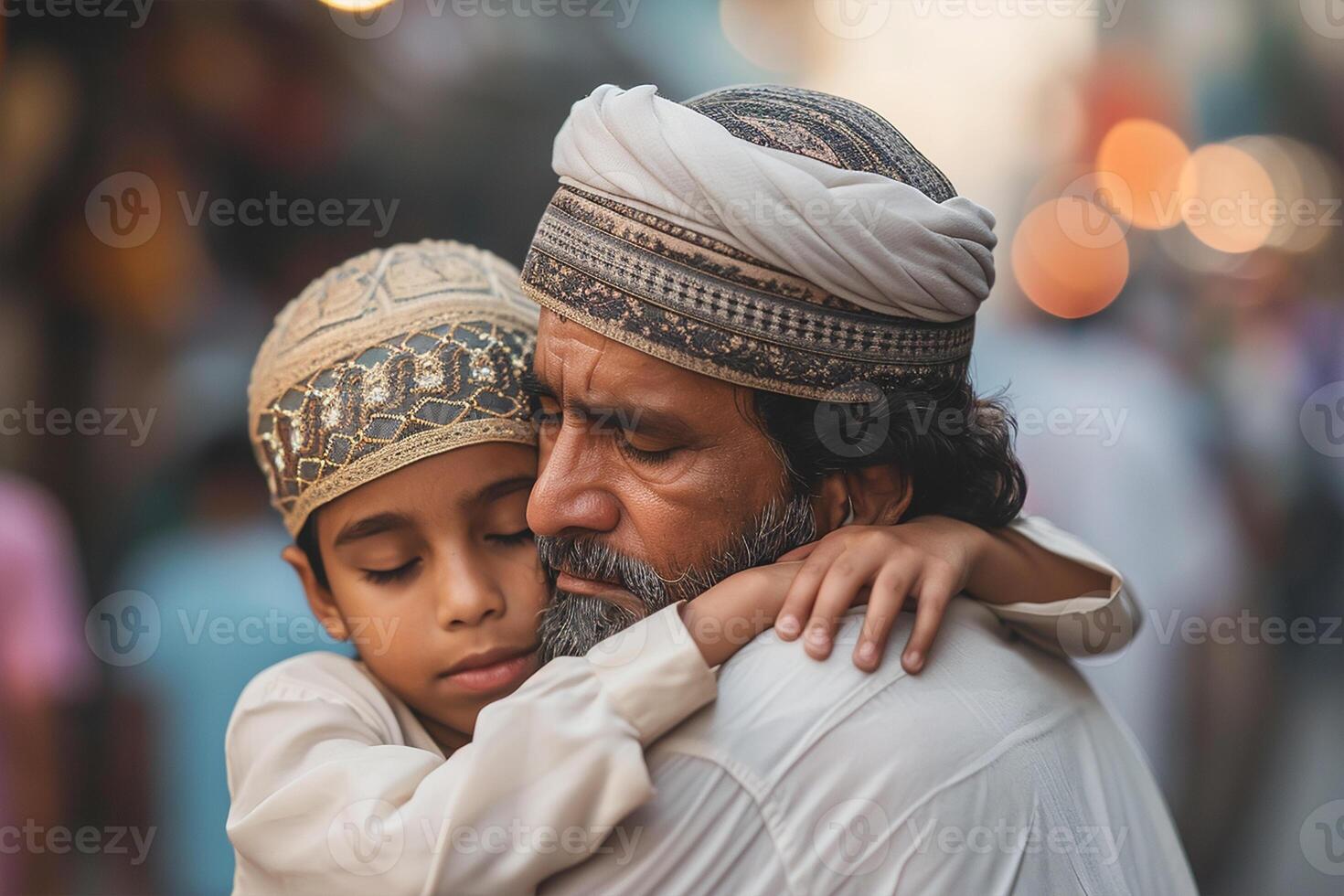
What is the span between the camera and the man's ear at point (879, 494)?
2.19 meters

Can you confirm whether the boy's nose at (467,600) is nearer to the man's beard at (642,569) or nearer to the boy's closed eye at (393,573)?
the boy's closed eye at (393,573)

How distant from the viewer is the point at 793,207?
6.25 ft

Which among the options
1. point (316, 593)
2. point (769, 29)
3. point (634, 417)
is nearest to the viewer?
point (634, 417)

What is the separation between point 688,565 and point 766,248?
561 millimetres

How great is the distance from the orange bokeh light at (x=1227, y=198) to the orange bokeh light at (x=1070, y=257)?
61 cm

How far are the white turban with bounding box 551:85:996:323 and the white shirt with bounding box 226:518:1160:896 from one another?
1.89 feet

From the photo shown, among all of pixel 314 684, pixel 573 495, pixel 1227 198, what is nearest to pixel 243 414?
pixel 314 684

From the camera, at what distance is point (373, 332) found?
250 centimetres

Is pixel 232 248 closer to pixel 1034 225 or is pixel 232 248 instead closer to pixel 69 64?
pixel 69 64

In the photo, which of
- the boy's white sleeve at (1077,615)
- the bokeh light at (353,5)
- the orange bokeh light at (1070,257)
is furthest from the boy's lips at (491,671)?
the orange bokeh light at (1070,257)

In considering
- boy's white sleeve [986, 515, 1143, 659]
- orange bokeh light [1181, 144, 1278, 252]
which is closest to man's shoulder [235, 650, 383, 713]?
boy's white sleeve [986, 515, 1143, 659]

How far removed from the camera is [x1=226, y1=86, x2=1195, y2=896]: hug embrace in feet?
5.38

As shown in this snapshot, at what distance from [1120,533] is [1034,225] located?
5665mm

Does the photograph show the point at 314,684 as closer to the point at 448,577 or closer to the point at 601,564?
the point at 448,577
